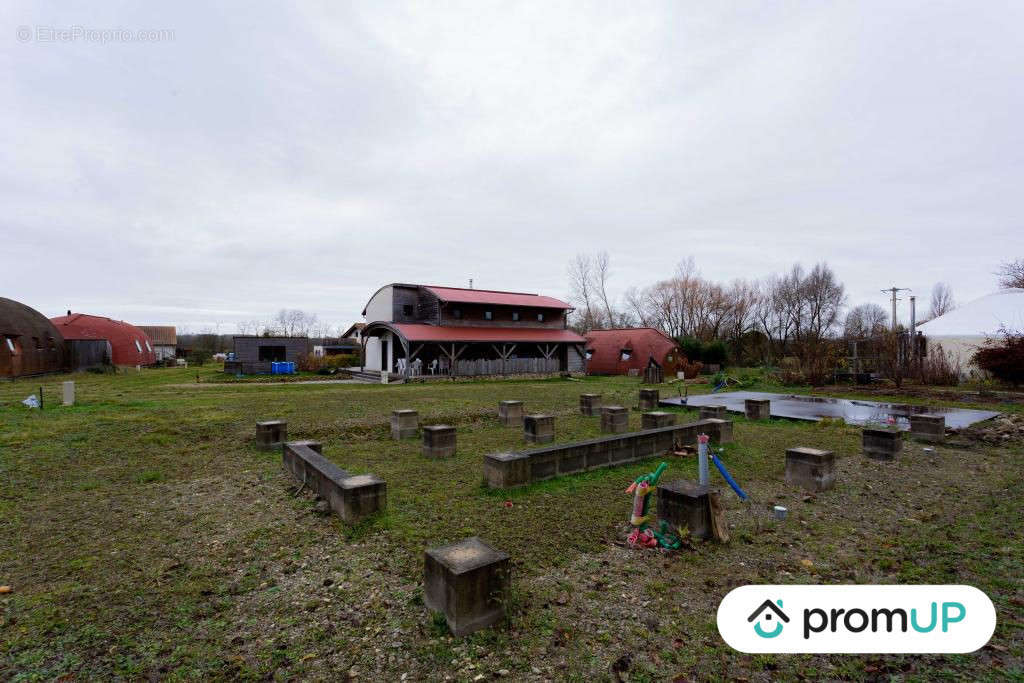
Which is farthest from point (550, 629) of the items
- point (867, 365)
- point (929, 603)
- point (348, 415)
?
point (867, 365)

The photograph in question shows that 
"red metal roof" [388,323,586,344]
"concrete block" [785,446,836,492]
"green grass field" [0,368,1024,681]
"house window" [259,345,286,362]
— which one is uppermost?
"red metal roof" [388,323,586,344]

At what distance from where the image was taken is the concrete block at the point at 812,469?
23.5 ft

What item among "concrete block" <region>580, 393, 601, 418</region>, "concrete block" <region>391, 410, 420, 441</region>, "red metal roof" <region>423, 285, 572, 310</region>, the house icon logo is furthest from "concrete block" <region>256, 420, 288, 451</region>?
"red metal roof" <region>423, 285, 572, 310</region>

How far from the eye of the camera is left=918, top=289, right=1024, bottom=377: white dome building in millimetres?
26038

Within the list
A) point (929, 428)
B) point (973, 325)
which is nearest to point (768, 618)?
point (929, 428)

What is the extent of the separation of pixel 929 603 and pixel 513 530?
3.91 metres

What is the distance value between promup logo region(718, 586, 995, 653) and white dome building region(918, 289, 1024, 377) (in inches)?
1153

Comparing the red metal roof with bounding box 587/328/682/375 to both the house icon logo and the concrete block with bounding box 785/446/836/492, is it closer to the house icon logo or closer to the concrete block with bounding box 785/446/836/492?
the concrete block with bounding box 785/446/836/492

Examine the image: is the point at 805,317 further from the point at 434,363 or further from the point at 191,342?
the point at 191,342

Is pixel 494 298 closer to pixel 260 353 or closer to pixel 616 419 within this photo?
pixel 260 353

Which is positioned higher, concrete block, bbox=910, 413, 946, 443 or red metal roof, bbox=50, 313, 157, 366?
red metal roof, bbox=50, 313, 157, 366

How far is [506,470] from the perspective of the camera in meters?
6.91

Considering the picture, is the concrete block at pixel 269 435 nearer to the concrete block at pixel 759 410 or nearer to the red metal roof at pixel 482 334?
the concrete block at pixel 759 410

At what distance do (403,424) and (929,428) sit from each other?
12.6 metres
